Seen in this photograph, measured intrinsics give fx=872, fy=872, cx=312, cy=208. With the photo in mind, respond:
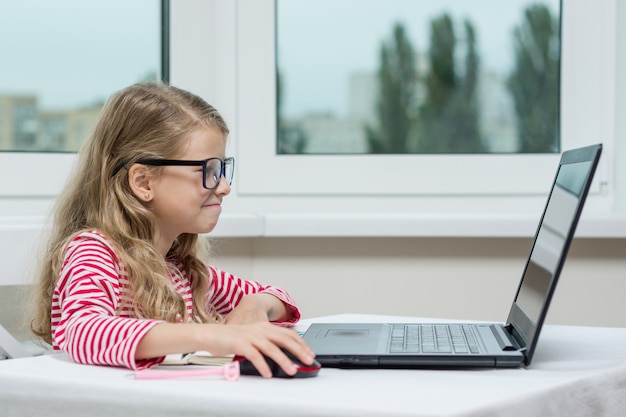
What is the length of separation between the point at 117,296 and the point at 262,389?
1.28 feet

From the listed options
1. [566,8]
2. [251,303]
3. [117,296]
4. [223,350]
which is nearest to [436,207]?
[566,8]

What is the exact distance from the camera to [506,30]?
2.12 meters

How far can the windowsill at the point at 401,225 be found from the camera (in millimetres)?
1855

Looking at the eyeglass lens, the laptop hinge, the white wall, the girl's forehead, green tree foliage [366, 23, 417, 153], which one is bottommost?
the white wall

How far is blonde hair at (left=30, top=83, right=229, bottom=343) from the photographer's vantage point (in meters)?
1.15

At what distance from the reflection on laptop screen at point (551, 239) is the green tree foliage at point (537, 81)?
106 cm

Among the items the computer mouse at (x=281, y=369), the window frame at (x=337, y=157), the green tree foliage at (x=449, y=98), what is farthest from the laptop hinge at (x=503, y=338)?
the green tree foliage at (x=449, y=98)

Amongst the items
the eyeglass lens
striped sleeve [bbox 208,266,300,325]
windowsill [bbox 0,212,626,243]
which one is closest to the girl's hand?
the eyeglass lens

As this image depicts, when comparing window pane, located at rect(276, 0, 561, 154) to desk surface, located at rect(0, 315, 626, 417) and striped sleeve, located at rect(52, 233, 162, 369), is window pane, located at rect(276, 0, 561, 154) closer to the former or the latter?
striped sleeve, located at rect(52, 233, 162, 369)

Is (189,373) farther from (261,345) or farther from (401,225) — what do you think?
(401,225)

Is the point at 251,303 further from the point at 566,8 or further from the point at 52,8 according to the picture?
the point at 566,8

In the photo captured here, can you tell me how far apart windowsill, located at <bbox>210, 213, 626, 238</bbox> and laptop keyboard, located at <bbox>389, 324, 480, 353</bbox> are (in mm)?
741

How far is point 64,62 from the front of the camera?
1.94 meters

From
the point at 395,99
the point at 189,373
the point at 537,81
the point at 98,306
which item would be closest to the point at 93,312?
the point at 98,306
